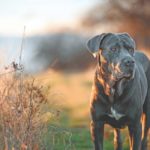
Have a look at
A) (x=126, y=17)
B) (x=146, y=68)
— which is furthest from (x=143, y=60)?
(x=126, y=17)

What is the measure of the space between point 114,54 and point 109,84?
0.46 metres

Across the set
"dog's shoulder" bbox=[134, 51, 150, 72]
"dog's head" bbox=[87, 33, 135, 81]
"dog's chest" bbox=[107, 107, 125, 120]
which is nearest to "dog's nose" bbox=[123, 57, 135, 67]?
"dog's head" bbox=[87, 33, 135, 81]

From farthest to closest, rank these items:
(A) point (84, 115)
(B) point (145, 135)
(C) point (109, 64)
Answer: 1. (A) point (84, 115)
2. (B) point (145, 135)
3. (C) point (109, 64)

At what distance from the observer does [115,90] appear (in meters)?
9.12

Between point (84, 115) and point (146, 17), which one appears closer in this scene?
point (84, 115)

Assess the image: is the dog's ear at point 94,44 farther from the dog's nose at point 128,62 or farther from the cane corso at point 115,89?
the dog's nose at point 128,62

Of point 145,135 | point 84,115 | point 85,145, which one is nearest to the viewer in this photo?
point 145,135

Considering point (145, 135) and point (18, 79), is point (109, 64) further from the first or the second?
point (145, 135)

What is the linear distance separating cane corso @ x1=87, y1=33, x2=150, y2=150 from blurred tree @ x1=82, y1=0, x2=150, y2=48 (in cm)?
2196

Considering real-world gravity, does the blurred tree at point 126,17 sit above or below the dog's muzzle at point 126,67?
above

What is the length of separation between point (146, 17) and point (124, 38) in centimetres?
2791

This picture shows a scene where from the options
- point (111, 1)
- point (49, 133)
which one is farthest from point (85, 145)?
point (111, 1)

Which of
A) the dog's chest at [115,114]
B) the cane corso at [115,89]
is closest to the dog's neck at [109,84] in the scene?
the cane corso at [115,89]

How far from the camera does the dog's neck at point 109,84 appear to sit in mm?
9008
